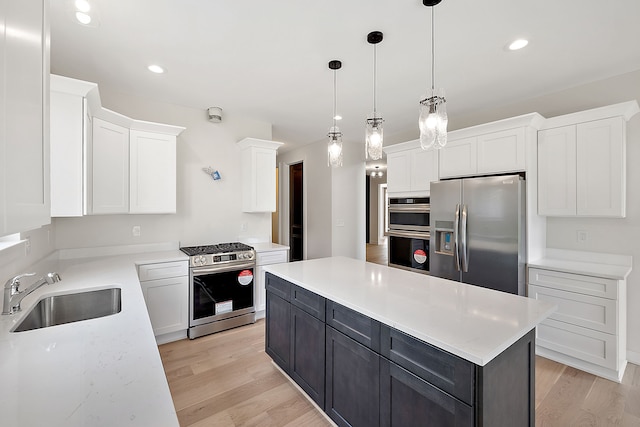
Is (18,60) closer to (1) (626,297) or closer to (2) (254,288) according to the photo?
(2) (254,288)

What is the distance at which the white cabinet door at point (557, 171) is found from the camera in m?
2.73

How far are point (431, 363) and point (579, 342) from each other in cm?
229

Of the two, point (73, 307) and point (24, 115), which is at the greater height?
point (24, 115)

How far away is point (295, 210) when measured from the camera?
6.12 m

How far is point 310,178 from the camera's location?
218 inches

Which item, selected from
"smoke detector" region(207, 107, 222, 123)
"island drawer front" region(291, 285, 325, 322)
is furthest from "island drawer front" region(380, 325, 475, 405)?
→ "smoke detector" region(207, 107, 222, 123)

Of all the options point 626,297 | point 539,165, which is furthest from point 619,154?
point 626,297

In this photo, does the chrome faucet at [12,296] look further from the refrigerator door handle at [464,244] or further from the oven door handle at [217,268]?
the refrigerator door handle at [464,244]

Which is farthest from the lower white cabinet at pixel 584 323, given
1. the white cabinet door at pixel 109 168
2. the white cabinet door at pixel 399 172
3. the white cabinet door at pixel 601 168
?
the white cabinet door at pixel 109 168

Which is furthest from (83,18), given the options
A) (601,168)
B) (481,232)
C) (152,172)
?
(601,168)

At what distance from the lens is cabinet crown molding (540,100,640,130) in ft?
7.95

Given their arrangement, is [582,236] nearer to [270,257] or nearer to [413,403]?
[413,403]

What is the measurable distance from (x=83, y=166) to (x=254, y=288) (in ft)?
6.86

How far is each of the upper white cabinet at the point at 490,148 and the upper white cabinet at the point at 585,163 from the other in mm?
239
